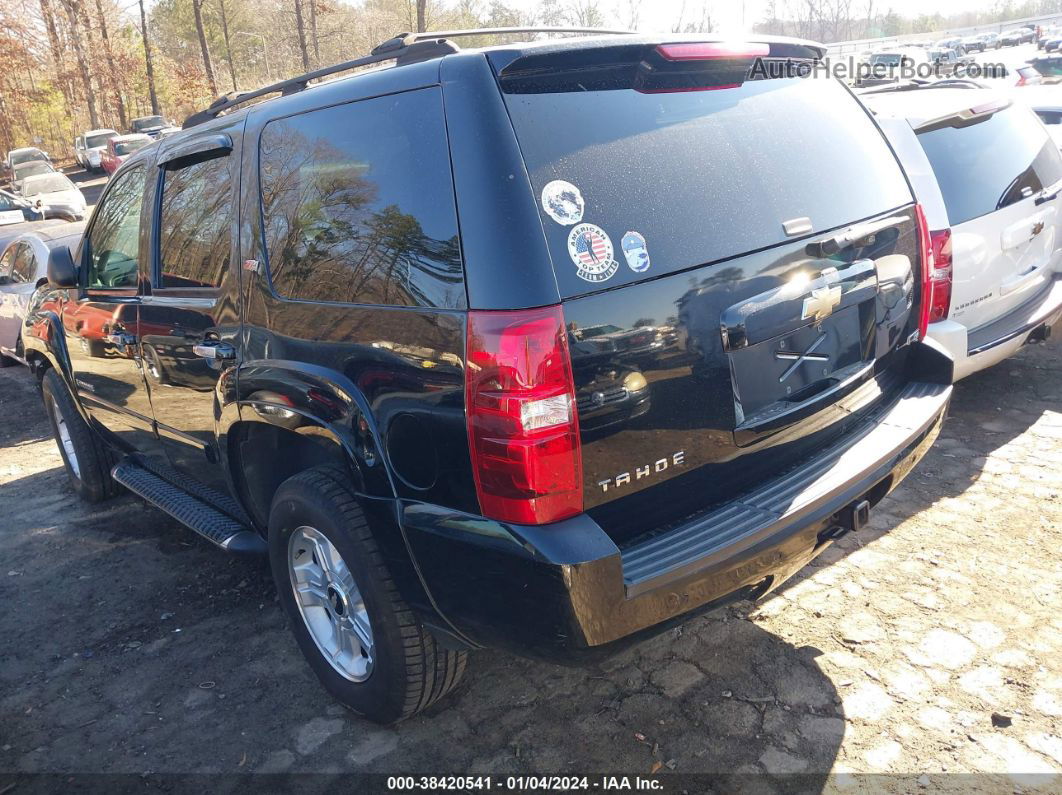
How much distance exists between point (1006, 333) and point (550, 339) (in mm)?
3815

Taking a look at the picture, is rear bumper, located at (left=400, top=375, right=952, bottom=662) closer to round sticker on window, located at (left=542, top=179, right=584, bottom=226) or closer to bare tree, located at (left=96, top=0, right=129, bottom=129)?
round sticker on window, located at (left=542, top=179, right=584, bottom=226)

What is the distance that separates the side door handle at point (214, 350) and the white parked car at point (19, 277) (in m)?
5.83

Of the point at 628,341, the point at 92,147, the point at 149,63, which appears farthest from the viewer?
the point at 149,63

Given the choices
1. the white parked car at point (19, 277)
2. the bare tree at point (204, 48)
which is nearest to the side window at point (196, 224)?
the white parked car at point (19, 277)

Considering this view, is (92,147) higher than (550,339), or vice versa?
(550,339)

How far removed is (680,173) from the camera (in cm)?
258

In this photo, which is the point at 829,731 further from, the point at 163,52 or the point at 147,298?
the point at 163,52

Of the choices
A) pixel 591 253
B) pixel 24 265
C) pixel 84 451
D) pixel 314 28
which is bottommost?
pixel 84 451

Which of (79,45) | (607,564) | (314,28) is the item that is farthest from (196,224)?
(79,45)

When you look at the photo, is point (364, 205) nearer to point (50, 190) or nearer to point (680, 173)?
point (680, 173)

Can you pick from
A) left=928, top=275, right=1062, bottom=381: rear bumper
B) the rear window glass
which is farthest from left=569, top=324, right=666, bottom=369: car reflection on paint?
left=928, top=275, right=1062, bottom=381: rear bumper

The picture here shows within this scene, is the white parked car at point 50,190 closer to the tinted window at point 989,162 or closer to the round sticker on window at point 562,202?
the tinted window at point 989,162

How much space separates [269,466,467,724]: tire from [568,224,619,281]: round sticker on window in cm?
108

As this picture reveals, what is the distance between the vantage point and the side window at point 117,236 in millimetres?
4177
